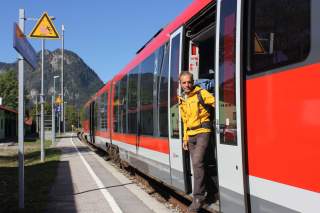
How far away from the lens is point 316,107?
12.2 feet

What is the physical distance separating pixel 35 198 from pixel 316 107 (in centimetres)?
775

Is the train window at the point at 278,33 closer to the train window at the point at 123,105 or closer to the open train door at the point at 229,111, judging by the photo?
the open train door at the point at 229,111

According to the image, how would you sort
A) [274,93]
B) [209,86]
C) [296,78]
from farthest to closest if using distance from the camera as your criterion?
[209,86] → [274,93] → [296,78]

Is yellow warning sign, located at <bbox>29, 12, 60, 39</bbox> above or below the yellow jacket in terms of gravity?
above

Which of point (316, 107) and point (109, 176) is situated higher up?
point (316, 107)

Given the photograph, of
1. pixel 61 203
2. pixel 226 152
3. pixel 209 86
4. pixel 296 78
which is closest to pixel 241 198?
pixel 226 152

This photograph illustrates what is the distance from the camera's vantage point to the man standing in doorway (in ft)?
21.3

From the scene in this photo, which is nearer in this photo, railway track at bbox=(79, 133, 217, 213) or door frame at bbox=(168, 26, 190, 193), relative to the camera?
door frame at bbox=(168, 26, 190, 193)

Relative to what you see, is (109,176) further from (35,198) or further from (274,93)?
(274,93)

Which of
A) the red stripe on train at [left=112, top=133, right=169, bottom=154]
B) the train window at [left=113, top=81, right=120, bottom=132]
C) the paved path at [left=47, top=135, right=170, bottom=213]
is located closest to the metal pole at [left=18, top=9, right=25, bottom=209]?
the paved path at [left=47, top=135, right=170, bottom=213]

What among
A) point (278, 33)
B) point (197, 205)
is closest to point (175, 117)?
point (197, 205)

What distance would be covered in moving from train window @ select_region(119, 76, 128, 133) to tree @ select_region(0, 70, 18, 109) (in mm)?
88153

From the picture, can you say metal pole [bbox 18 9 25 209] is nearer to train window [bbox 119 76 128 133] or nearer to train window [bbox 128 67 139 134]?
train window [bbox 128 67 139 134]

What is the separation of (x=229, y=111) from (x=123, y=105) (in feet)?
30.3
